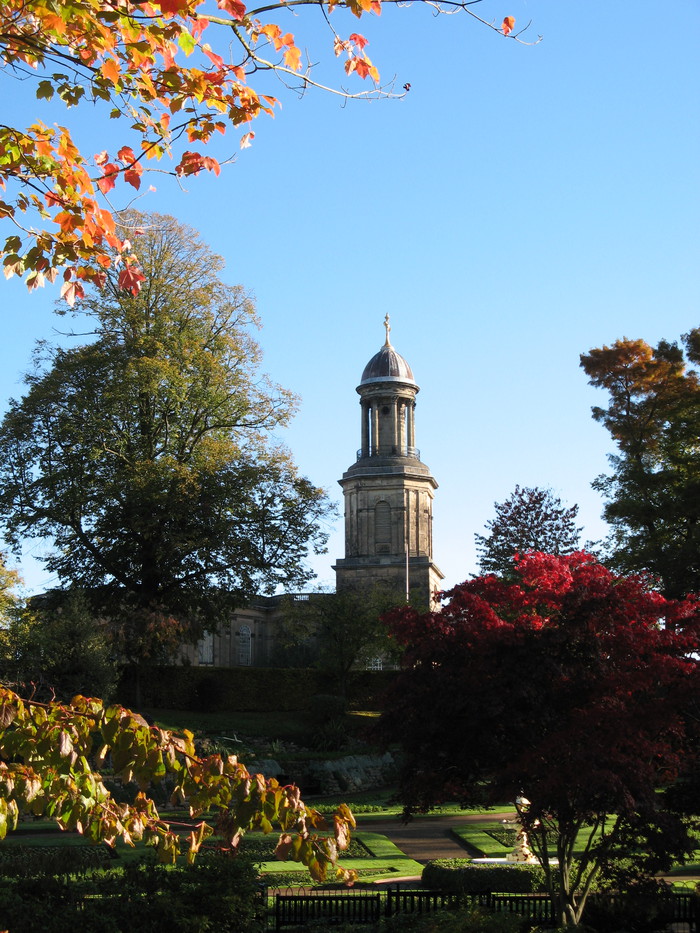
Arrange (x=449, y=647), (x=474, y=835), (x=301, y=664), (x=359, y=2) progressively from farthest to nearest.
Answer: (x=301, y=664) < (x=474, y=835) < (x=449, y=647) < (x=359, y=2)

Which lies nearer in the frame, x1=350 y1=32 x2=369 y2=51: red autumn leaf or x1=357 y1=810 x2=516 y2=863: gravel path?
x1=350 y1=32 x2=369 y2=51: red autumn leaf

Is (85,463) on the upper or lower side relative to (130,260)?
upper

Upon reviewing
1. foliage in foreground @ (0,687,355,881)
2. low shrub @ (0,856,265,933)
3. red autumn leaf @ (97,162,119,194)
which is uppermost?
red autumn leaf @ (97,162,119,194)

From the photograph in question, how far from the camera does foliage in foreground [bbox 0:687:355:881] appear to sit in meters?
6.48

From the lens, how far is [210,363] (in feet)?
140

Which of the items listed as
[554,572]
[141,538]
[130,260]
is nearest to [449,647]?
[554,572]

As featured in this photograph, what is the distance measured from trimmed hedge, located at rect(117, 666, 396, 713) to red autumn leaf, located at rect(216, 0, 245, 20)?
40.3m

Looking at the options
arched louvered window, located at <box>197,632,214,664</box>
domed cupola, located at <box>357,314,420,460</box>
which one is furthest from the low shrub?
arched louvered window, located at <box>197,632,214,664</box>

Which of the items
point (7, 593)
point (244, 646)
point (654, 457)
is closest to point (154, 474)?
point (7, 593)

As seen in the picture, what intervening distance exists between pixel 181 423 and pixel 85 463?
4.33 metres

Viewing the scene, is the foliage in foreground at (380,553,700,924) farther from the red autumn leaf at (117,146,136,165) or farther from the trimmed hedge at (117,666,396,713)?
the trimmed hedge at (117,666,396,713)

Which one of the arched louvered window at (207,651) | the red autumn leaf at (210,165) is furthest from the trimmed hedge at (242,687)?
the red autumn leaf at (210,165)

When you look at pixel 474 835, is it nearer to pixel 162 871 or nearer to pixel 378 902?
pixel 378 902

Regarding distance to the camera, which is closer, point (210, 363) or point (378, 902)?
point (378, 902)
